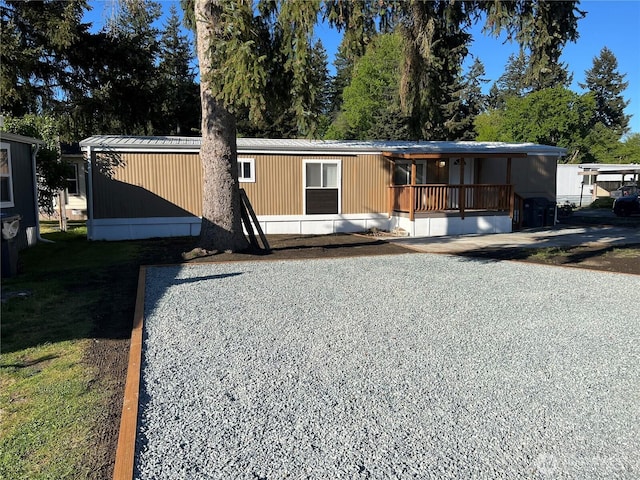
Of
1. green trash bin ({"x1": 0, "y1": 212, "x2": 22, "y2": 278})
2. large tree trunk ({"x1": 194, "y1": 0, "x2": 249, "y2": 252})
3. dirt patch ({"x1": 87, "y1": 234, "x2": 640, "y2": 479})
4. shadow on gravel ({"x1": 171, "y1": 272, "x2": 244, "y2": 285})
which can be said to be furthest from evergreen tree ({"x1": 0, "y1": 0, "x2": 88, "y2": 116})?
shadow on gravel ({"x1": 171, "y1": 272, "x2": 244, "y2": 285})

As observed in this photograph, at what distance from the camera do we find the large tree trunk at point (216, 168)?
9.22 m

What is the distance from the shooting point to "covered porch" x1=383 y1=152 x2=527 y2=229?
45.2 feet

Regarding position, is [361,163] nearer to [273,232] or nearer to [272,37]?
[273,232]

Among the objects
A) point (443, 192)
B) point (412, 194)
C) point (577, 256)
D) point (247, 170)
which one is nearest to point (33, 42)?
point (247, 170)

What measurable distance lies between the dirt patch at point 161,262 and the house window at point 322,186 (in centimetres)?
111

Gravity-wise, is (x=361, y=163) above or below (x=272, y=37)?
below

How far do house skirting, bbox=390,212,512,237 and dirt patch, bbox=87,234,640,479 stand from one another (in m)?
1.40

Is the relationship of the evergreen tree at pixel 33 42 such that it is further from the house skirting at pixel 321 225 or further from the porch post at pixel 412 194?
the porch post at pixel 412 194

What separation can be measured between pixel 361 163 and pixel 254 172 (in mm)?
3275

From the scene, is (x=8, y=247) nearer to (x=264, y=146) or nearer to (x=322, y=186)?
(x=264, y=146)

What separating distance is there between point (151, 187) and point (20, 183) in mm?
2996

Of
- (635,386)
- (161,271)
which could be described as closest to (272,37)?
(161,271)

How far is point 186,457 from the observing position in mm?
2543

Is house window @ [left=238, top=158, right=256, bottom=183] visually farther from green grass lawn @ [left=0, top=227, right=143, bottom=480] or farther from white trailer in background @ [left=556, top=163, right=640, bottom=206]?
white trailer in background @ [left=556, top=163, right=640, bottom=206]
